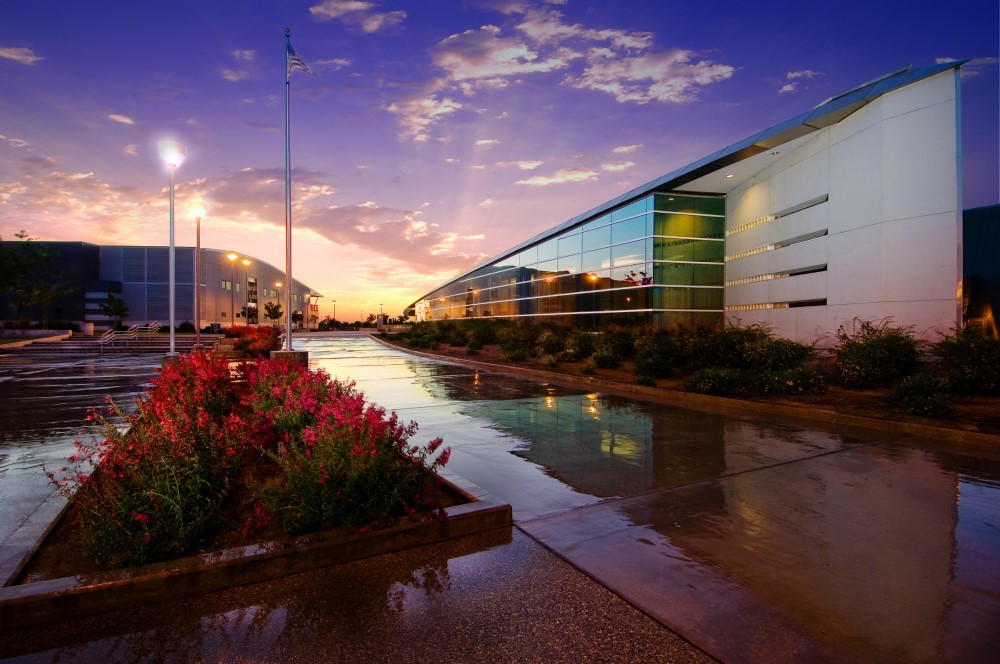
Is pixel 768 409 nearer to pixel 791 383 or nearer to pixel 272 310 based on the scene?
pixel 791 383

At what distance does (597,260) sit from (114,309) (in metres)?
62.6

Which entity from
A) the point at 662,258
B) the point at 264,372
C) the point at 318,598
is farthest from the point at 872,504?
the point at 662,258

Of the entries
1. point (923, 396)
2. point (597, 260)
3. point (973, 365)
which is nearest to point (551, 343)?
point (597, 260)

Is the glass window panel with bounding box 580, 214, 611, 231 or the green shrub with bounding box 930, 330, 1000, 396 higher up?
the glass window panel with bounding box 580, 214, 611, 231

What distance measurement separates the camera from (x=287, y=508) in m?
4.14

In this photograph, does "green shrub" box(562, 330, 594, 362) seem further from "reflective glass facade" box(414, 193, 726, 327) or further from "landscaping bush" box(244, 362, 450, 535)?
"landscaping bush" box(244, 362, 450, 535)

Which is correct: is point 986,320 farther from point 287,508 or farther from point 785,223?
point 287,508

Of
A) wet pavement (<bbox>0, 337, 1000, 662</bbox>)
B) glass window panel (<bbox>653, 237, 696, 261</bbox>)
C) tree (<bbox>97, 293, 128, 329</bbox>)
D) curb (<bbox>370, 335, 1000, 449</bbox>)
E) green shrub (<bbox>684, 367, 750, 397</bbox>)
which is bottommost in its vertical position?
wet pavement (<bbox>0, 337, 1000, 662</bbox>)

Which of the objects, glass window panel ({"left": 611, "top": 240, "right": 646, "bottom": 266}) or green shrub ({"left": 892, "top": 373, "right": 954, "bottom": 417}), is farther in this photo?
glass window panel ({"left": 611, "top": 240, "right": 646, "bottom": 266})

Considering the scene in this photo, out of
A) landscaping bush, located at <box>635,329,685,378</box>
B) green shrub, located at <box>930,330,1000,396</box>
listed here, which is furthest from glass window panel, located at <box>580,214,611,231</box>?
green shrub, located at <box>930,330,1000,396</box>

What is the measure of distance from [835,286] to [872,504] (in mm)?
16203

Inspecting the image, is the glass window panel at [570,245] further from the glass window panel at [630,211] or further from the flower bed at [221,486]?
the flower bed at [221,486]

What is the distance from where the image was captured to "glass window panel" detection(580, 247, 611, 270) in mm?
28750

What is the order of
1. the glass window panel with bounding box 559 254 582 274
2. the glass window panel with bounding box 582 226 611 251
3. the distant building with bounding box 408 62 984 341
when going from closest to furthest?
the distant building with bounding box 408 62 984 341 < the glass window panel with bounding box 582 226 611 251 < the glass window panel with bounding box 559 254 582 274
